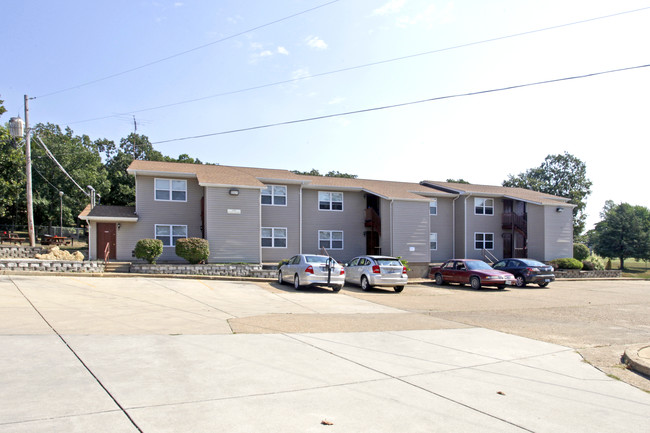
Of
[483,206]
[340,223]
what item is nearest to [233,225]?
[340,223]

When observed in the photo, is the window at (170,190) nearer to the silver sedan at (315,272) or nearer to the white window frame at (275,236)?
the white window frame at (275,236)

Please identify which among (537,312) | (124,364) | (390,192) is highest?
(390,192)

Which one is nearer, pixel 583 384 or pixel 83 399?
pixel 83 399

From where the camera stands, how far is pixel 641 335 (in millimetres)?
10875

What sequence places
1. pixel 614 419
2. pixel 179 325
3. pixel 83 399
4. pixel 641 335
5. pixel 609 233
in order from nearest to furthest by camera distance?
pixel 83 399, pixel 614 419, pixel 179 325, pixel 641 335, pixel 609 233

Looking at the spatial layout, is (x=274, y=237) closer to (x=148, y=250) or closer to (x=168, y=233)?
(x=168, y=233)

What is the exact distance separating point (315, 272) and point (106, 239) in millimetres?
13055

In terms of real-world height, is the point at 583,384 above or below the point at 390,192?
below

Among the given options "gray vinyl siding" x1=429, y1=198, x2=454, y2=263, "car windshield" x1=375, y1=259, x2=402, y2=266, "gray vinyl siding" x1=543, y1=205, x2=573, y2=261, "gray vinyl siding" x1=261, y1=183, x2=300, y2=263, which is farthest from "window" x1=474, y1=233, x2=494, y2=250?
"car windshield" x1=375, y1=259, x2=402, y2=266

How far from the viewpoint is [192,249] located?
2178cm

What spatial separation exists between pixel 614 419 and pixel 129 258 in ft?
77.3

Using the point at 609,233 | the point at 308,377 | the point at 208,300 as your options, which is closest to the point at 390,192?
the point at 208,300

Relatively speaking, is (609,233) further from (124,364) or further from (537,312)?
(124,364)

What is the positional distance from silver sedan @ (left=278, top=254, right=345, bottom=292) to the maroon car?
7.37 meters
